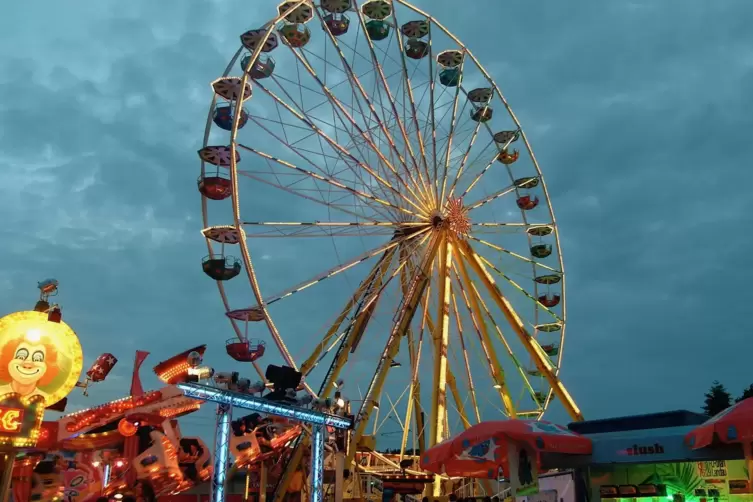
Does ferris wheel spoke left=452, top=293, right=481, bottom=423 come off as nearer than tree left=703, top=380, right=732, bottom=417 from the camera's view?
Yes

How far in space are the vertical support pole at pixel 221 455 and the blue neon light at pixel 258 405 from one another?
34 cm

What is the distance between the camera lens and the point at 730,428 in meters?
9.53

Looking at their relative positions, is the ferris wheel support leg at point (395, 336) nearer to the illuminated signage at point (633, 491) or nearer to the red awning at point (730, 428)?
the illuminated signage at point (633, 491)

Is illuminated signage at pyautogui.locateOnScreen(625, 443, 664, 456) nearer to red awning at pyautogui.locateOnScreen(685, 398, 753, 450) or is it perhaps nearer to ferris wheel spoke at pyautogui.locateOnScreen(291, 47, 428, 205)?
red awning at pyautogui.locateOnScreen(685, 398, 753, 450)

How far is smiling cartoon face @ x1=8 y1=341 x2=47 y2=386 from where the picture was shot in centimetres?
1284

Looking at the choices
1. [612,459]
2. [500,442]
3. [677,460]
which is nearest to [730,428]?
[677,460]

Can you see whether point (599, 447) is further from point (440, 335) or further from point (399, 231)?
point (399, 231)

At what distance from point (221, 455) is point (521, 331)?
39.7 ft

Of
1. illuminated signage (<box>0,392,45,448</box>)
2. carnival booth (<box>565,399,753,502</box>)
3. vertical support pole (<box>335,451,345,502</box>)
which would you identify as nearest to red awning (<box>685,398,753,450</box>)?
carnival booth (<box>565,399,753,502</box>)

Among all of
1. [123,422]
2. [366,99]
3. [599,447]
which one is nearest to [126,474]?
[123,422]

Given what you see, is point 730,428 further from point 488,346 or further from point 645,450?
point 488,346

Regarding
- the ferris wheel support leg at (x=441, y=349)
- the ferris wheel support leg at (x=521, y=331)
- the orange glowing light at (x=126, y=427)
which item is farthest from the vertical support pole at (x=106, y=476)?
the ferris wheel support leg at (x=521, y=331)

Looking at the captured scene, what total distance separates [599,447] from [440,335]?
7.77 metres

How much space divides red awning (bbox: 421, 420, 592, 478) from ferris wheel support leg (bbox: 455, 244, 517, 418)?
873 cm
